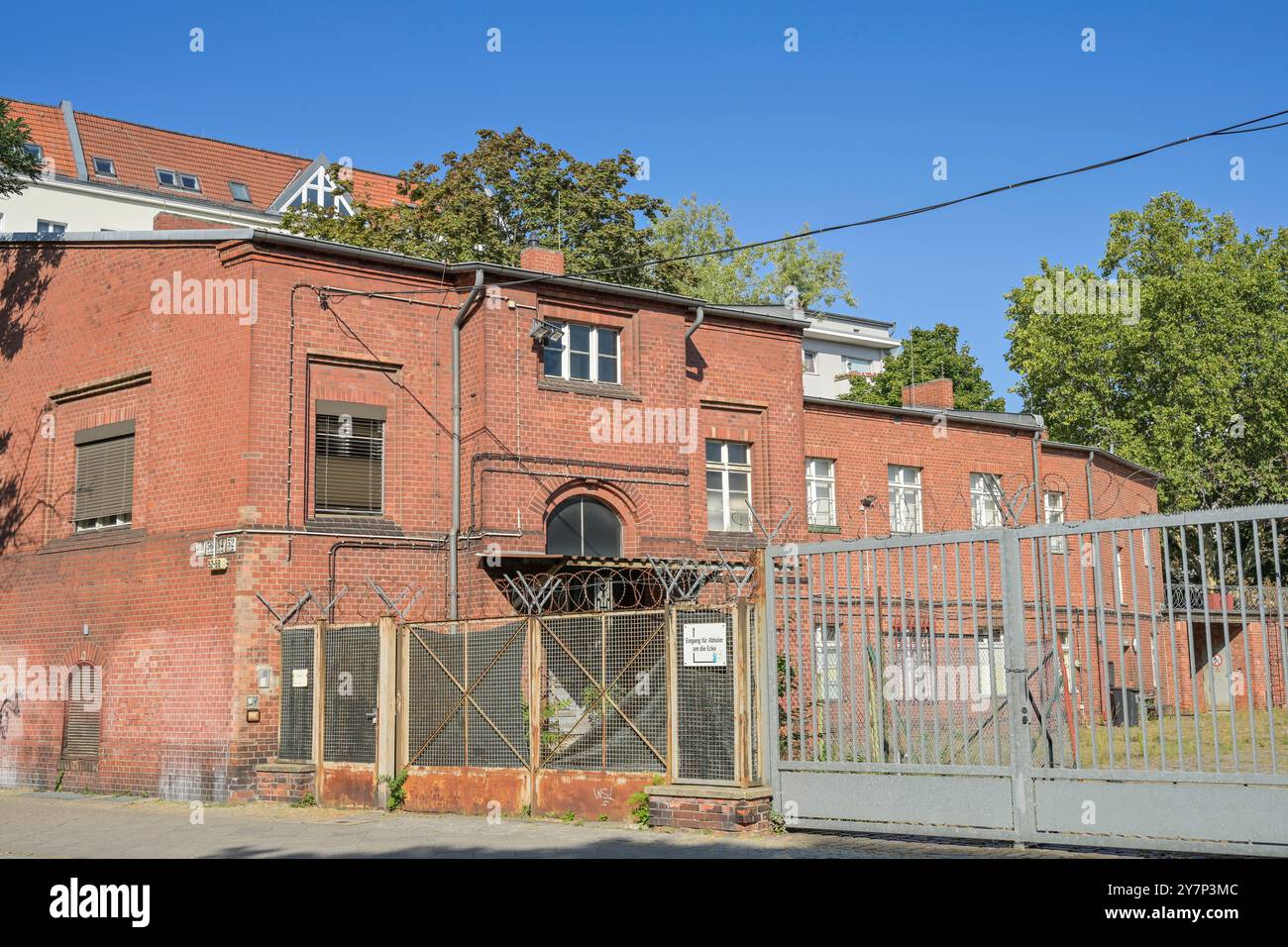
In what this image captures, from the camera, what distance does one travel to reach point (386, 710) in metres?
17.1

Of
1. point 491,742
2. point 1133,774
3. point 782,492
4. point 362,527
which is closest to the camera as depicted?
point 1133,774

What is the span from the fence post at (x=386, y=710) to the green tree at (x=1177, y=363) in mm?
32164

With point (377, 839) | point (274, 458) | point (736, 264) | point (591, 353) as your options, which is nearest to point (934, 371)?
point (736, 264)

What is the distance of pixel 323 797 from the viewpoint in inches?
704

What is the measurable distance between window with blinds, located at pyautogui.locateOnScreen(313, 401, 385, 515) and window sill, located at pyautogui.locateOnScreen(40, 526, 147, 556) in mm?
3096

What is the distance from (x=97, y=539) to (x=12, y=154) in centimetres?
929

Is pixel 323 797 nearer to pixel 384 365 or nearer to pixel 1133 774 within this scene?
pixel 384 365

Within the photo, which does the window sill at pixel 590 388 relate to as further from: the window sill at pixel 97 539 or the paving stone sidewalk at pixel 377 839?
→ the paving stone sidewalk at pixel 377 839

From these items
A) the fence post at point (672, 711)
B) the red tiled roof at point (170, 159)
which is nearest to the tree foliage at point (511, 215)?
the red tiled roof at point (170, 159)

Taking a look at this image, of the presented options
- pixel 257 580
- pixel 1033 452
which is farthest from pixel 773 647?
pixel 1033 452

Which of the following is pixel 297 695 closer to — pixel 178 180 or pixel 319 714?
pixel 319 714

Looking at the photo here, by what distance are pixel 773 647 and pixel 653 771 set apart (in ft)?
6.27

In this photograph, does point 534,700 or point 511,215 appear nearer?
point 534,700

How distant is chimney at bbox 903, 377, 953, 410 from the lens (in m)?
35.9
